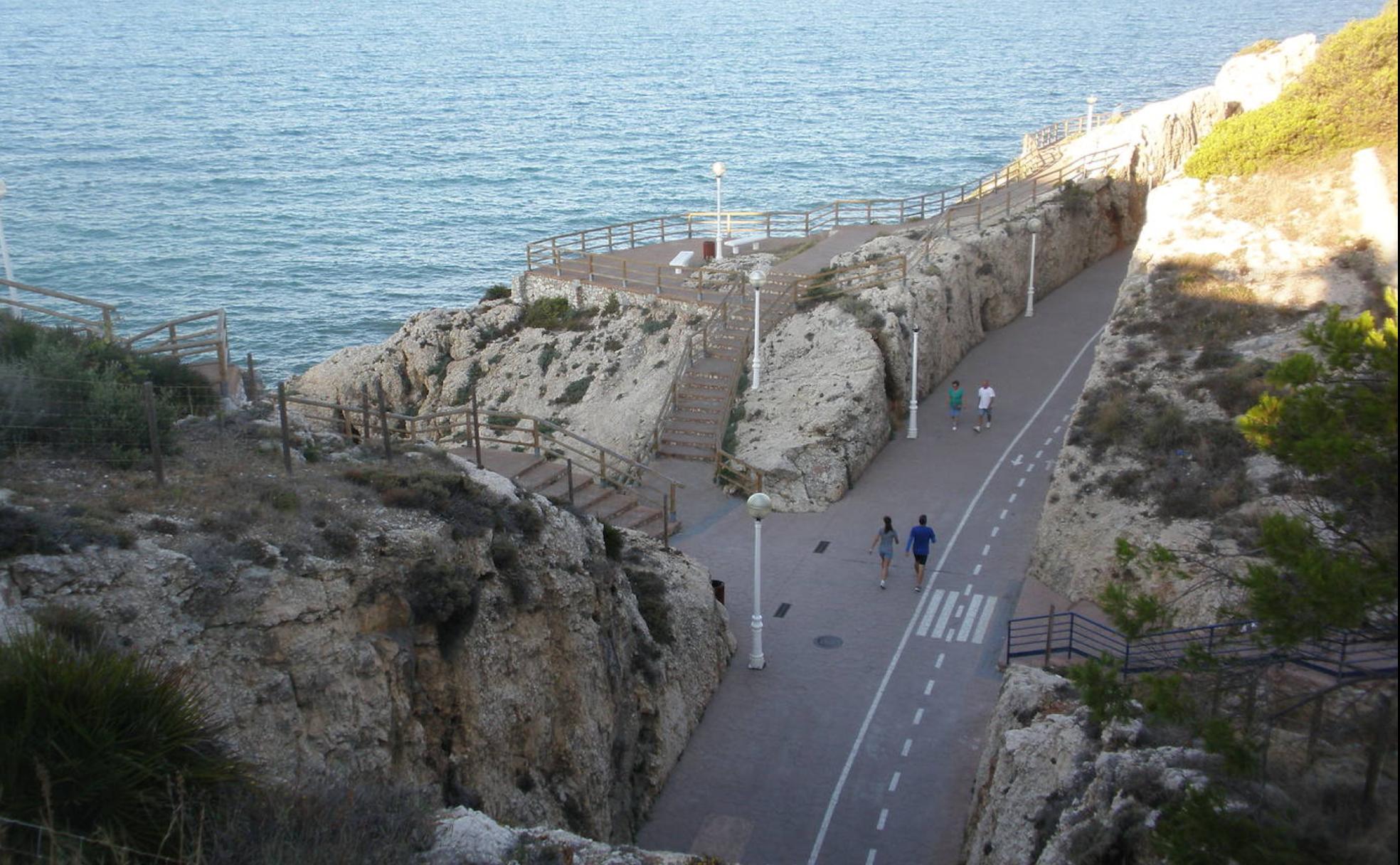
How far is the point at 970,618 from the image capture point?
72.3ft

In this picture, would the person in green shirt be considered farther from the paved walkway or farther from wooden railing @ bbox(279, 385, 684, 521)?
wooden railing @ bbox(279, 385, 684, 521)

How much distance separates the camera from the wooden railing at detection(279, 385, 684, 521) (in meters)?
18.0

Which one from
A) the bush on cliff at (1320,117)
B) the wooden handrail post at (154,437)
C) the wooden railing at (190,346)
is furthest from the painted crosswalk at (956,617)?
the wooden handrail post at (154,437)

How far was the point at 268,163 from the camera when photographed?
84.4m

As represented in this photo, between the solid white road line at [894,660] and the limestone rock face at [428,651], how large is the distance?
2.39 meters

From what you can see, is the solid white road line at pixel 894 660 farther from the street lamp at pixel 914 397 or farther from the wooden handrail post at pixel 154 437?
the wooden handrail post at pixel 154 437

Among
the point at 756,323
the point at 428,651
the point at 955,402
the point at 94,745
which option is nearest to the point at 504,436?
the point at 756,323

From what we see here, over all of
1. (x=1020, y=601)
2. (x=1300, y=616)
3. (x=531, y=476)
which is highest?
(x=1300, y=616)

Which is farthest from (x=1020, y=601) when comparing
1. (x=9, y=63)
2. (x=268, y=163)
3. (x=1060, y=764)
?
(x=9, y=63)

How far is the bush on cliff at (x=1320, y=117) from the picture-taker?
16422mm

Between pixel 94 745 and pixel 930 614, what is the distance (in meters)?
15.7

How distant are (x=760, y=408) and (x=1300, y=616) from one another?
20663 mm

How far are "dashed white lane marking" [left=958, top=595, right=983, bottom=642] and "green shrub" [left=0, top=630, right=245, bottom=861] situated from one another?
14.4m

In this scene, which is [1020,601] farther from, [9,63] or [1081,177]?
[9,63]
